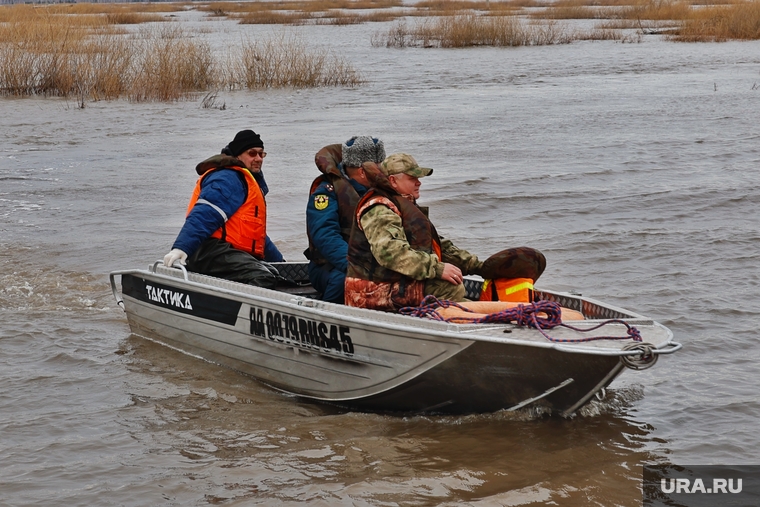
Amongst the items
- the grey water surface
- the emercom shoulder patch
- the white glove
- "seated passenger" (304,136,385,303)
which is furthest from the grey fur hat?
the grey water surface

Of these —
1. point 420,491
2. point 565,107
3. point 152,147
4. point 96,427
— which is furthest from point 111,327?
point 565,107

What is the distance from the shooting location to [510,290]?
227 inches

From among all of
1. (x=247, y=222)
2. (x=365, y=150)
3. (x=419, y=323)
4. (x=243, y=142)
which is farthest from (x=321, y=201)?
(x=419, y=323)

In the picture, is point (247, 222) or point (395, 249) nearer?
point (395, 249)

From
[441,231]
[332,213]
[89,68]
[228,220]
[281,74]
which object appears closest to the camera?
[332,213]

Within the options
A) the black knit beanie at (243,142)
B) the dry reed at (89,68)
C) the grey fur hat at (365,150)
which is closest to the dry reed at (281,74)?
the dry reed at (89,68)

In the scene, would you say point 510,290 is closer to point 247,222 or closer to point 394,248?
point 394,248

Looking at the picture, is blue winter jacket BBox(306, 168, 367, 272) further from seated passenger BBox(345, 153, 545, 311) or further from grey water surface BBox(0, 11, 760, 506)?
grey water surface BBox(0, 11, 760, 506)

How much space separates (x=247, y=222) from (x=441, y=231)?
4.59m

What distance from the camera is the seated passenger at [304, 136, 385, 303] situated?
599cm

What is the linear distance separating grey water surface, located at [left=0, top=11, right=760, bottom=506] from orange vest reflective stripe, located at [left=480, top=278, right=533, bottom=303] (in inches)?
30.0

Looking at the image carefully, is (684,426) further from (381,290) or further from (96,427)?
(96,427)

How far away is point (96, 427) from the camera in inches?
223

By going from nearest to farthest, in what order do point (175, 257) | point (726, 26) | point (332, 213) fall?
point (332, 213) < point (175, 257) < point (726, 26)
